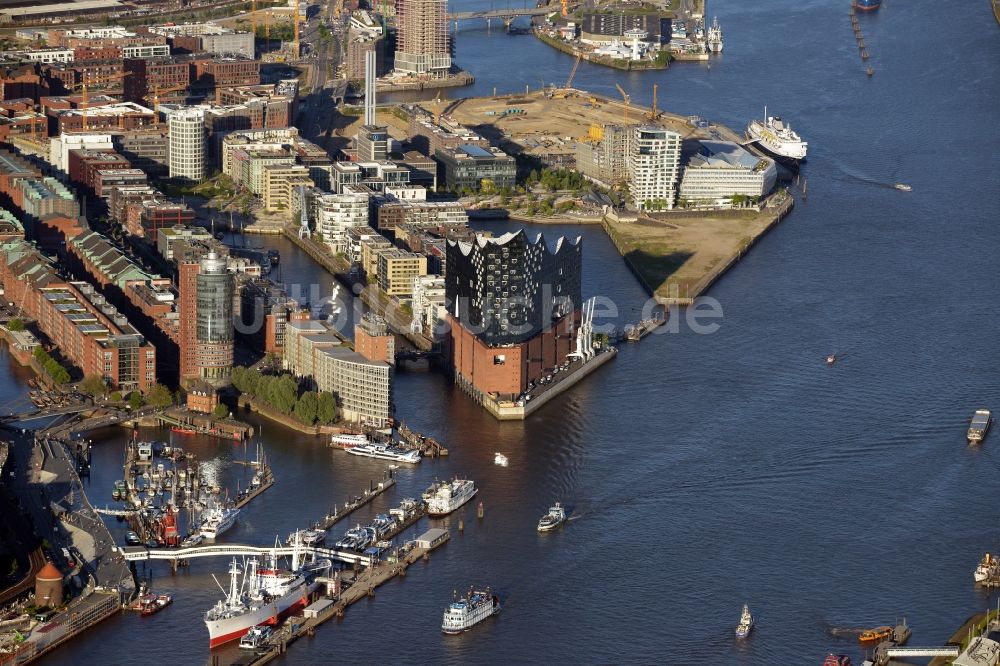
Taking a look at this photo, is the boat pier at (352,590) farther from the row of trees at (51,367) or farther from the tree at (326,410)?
the row of trees at (51,367)

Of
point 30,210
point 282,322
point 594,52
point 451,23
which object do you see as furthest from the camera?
point 451,23

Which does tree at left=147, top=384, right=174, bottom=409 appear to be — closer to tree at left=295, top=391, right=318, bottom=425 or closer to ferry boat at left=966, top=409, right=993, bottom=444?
tree at left=295, top=391, right=318, bottom=425

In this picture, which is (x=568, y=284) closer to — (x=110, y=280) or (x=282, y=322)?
(x=282, y=322)

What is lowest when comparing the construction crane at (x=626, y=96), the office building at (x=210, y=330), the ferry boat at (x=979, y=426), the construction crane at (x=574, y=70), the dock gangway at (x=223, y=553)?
the construction crane at (x=574, y=70)

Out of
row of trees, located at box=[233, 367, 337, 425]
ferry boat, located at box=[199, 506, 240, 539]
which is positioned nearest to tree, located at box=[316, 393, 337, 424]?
row of trees, located at box=[233, 367, 337, 425]

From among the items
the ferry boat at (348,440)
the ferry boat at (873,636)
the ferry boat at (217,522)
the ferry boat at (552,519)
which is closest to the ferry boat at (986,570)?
the ferry boat at (873,636)

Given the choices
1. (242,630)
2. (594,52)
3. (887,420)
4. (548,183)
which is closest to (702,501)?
(887,420)
